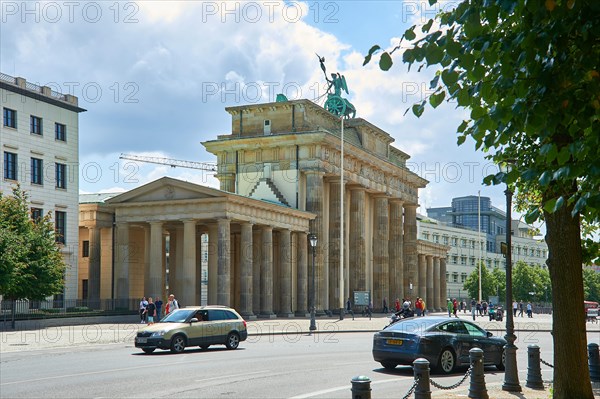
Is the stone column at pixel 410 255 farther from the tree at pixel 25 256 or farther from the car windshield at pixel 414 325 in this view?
the car windshield at pixel 414 325

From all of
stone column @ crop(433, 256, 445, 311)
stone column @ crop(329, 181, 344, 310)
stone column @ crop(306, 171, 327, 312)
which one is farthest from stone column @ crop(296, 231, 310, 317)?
stone column @ crop(433, 256, 445, 311)

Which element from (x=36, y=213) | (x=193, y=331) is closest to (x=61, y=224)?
(x=36, y=213)

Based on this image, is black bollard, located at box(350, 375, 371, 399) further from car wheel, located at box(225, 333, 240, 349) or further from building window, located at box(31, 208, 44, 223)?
building window, located at box(31, 208, 44, 223)

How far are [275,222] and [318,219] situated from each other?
7.59m

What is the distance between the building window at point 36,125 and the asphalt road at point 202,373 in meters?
27.1

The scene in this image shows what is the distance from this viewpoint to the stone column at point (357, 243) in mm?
72188

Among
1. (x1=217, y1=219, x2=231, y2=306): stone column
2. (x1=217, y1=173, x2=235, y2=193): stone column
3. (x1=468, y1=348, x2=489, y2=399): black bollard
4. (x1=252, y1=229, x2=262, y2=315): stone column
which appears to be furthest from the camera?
(x1=217, y1=173, x2=235, y2=193): stone column

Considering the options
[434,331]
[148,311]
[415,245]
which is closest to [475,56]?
[434,331]

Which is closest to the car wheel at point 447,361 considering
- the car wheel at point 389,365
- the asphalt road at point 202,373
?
the asphalt road at point 202,373

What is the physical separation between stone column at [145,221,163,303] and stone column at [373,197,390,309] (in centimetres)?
3068

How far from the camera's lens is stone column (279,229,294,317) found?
58.7m

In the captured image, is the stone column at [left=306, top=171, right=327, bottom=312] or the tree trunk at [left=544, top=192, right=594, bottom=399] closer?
the tree trunk at [left=544, top=192, right=594, bottom=399]

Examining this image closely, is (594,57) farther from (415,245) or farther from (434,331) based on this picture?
(415,245)

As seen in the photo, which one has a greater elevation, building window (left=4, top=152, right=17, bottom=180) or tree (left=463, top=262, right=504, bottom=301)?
building window (left=4, top=152, right=17, bottom=180)
